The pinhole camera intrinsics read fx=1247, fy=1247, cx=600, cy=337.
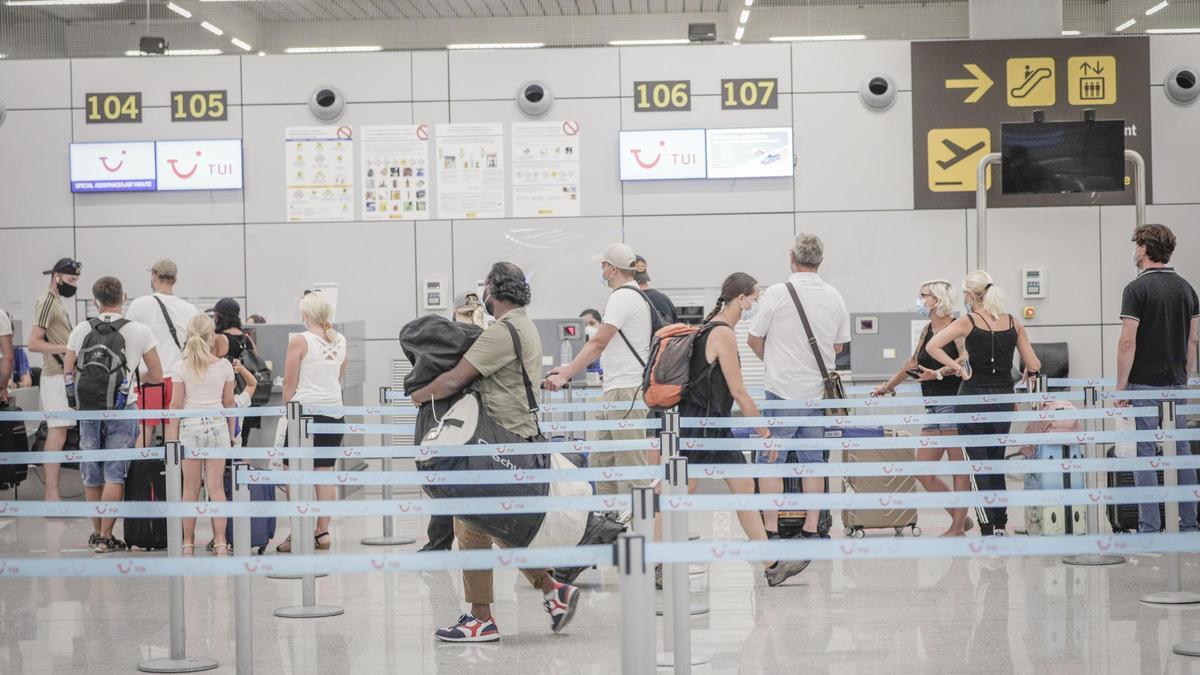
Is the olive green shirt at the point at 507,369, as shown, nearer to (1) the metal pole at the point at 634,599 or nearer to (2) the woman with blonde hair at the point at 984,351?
(1) the metal pole at the point at 634,599

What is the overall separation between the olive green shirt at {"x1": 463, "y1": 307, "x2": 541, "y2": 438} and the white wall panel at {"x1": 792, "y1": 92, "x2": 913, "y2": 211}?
6.00 meters

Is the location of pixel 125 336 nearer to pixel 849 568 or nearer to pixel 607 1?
pixel 849 568

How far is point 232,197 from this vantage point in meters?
10.6

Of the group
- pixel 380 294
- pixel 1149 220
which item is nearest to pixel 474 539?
pixel 380 294

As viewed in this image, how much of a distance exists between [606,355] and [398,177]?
458 cm

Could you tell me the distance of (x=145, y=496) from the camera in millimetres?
7551

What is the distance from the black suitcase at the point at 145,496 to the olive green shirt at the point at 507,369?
3.47 meters

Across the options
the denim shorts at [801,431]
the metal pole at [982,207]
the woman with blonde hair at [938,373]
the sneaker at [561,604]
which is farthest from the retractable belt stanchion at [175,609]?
the metal pole at [982,207]

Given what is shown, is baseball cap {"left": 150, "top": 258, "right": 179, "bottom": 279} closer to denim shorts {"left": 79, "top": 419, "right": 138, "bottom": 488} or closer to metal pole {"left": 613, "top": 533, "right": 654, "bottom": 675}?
denim shorts {"left": 79, "top": 419, "right": 138, "bottom": 488}

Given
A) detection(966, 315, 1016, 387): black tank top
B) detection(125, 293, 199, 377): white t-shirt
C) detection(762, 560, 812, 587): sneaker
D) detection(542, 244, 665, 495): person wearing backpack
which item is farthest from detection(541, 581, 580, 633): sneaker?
detection(125, 293, 199, 377): white t-shirt

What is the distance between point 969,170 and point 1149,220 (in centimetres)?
159

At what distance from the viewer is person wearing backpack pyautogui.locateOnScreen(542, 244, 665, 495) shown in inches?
245

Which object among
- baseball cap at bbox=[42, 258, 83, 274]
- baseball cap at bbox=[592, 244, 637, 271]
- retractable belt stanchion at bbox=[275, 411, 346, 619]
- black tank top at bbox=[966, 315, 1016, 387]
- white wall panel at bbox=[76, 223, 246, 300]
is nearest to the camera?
retractable belt stanchion at bbox=[275, 411, 346, 619]

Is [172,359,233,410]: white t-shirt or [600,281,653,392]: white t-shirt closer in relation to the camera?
[600,281,653,392]: white t-shirt
